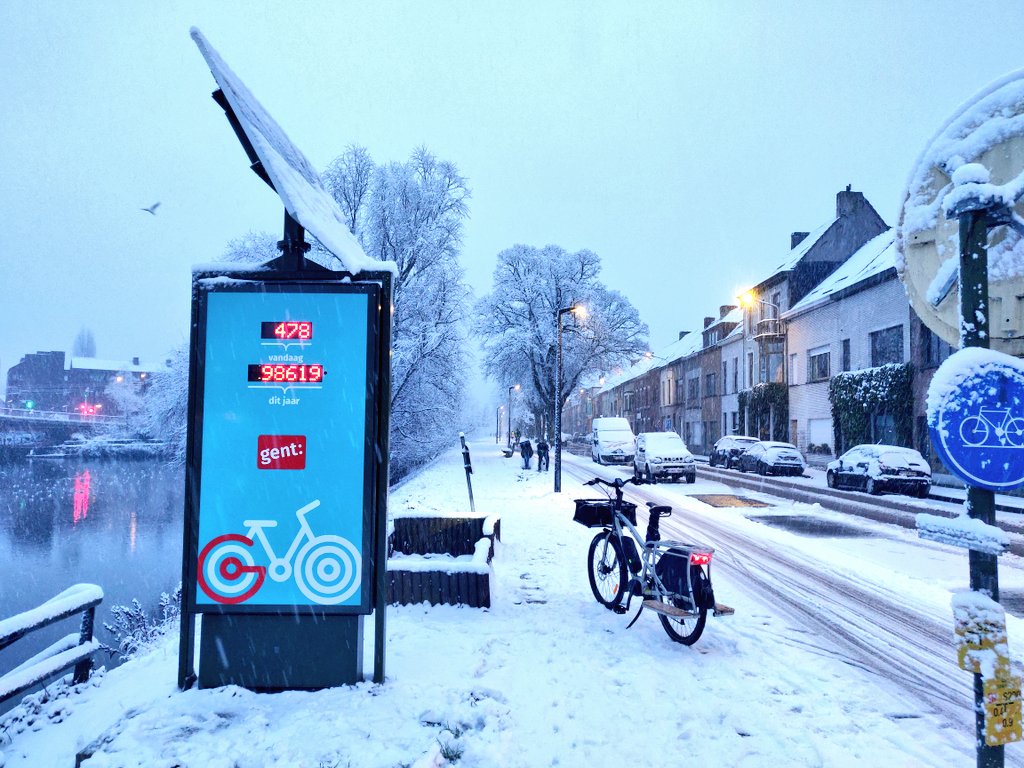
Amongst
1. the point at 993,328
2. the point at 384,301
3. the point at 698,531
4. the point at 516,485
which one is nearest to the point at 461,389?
the point at 516,485

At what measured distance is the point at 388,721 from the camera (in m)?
3.85

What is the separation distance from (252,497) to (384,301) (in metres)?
1.72

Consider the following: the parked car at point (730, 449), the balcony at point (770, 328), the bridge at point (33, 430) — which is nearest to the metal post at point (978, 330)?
the parked car at point (730, 449)

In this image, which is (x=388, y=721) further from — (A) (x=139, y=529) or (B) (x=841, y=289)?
(B) (x=841, y=289)

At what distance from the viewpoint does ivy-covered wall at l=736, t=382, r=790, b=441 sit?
1460 inches

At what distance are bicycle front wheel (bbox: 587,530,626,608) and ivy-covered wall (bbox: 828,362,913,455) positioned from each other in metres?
23.7

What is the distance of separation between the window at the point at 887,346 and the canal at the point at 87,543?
92.0ft

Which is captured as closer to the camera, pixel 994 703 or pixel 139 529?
pixel 994 703

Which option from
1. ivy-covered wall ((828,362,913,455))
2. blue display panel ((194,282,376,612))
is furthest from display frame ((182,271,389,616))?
ivy-covered wall ((828,362,913,455))

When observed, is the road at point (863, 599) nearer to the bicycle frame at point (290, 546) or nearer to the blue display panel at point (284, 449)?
the blue display panel at point (284, 449)

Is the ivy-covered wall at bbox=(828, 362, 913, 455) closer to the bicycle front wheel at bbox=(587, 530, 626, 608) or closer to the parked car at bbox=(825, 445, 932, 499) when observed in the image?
the parked car at bbox=(825, 445, 932, 499)

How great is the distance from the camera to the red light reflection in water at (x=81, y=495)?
82.6 ft

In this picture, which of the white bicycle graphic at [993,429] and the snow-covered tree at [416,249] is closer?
the white bicycle graphic at [993,429]

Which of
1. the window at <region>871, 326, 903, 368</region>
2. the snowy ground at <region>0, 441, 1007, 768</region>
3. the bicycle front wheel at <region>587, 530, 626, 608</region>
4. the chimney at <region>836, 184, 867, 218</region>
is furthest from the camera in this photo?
the chimney at <region>836, 184, 867, 218</region>
